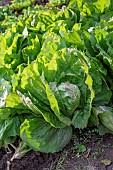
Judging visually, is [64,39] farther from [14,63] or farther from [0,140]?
[0,140]

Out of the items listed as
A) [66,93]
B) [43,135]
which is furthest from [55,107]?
[43,135]

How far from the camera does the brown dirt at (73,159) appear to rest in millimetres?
3715

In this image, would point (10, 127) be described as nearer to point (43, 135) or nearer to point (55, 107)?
point (43, 135)

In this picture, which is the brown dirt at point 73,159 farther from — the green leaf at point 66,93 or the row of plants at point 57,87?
the green leaf at point 66,93

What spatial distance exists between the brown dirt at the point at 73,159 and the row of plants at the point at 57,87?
12cm

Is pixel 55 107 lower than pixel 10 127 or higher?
higher

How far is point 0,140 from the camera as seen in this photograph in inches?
154

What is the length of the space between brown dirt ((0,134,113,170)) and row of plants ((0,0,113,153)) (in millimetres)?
124

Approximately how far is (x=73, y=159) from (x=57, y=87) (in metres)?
0.74

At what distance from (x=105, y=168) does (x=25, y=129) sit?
83cm

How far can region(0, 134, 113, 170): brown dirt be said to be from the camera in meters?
3.71

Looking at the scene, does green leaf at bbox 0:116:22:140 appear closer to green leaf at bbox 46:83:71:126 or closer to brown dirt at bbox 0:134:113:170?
brown dirt at bbox 0:134:113:170

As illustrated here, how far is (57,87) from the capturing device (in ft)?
11.9

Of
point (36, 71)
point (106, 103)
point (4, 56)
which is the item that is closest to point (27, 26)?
point (4, 56)
